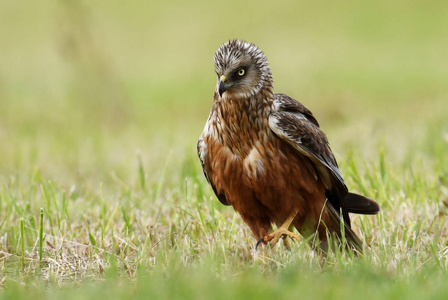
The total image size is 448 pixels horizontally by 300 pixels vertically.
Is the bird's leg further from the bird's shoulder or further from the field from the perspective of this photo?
A: the bird's shoulder

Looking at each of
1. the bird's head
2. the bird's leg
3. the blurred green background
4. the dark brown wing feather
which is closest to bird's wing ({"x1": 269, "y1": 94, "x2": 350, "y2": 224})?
the dark brown wing feather

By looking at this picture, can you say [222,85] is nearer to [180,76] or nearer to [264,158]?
[264,158]

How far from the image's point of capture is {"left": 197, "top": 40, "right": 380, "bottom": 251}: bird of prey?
16.1 feet

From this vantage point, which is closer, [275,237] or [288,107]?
[275,237]

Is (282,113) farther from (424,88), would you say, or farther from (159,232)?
(424,88)

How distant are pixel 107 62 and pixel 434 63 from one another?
356 inches

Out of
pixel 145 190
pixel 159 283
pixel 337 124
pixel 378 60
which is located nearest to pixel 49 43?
pixel 378 60

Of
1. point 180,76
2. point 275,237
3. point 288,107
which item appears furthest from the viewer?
point 180,76

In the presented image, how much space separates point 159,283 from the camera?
10.9 ft

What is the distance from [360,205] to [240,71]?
1117 millimetres

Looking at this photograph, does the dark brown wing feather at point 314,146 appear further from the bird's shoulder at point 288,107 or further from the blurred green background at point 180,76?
the blurred green background at point 180,76

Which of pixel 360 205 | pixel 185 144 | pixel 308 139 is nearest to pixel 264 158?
pixel 308 139

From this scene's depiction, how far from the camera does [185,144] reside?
30.5ft

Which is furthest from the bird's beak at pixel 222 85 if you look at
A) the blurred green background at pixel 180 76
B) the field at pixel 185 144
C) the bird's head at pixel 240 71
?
the blurred green background at pixel 180 76
